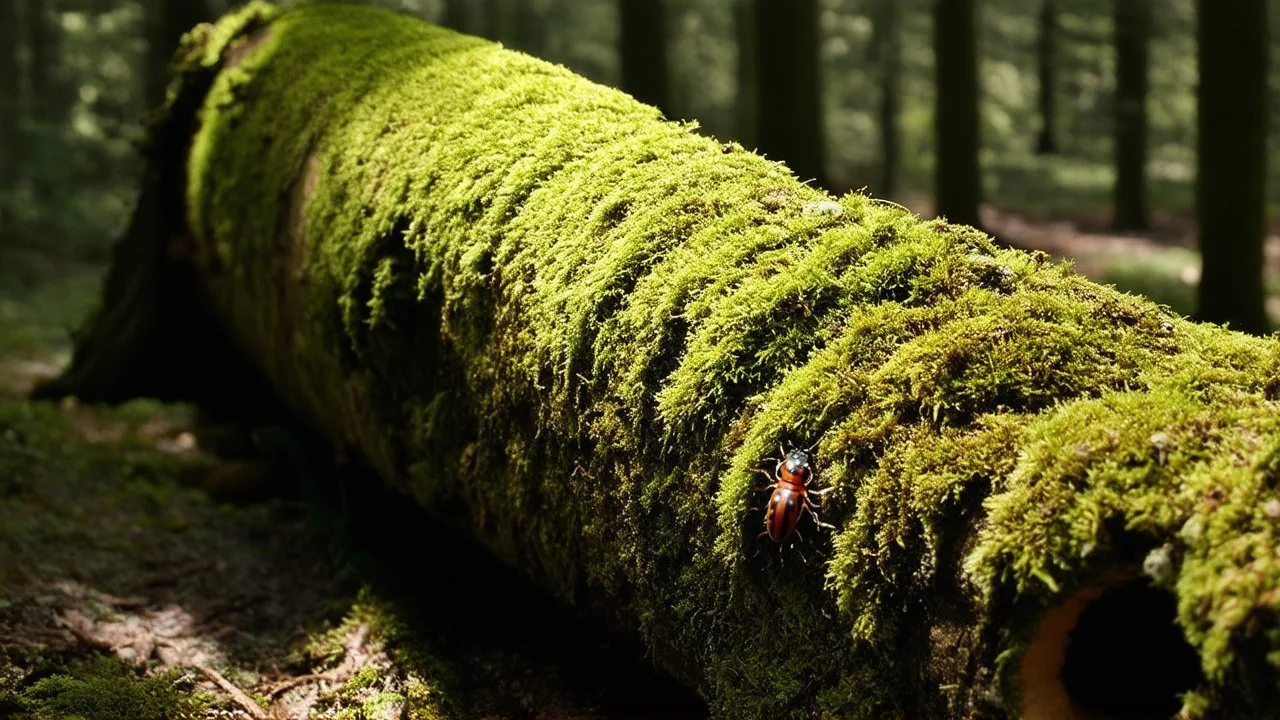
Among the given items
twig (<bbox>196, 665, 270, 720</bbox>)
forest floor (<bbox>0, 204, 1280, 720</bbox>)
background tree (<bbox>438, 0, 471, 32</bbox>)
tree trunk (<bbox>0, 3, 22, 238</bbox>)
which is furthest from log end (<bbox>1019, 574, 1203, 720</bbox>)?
background tree (<bbox>438, 0, 471, 32</bbox>)

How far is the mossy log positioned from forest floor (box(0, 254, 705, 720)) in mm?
464

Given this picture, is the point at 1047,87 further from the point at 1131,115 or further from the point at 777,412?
the point at 777,412

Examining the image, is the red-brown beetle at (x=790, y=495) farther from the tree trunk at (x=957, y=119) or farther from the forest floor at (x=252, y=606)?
the tree trunk at (x=957, y=119)

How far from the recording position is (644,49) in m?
13.3

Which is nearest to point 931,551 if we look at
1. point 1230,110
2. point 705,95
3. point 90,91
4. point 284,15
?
point 284,15

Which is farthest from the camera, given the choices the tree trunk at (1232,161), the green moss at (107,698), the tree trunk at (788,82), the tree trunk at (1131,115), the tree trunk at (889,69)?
the tree trunk at (889,69)

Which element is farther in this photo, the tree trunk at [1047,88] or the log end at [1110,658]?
the tree trunk at [1047,88]

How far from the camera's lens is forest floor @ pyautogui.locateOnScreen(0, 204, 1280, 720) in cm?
358

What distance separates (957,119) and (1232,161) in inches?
186

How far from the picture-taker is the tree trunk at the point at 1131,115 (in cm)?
1931

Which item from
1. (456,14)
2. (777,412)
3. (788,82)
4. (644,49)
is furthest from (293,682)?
(456,14)

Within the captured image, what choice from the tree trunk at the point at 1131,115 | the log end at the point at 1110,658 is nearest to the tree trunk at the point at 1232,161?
the log end at the point at 1110,658

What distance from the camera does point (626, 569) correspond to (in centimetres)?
305

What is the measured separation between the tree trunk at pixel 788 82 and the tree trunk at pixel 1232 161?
4117 millimetres
